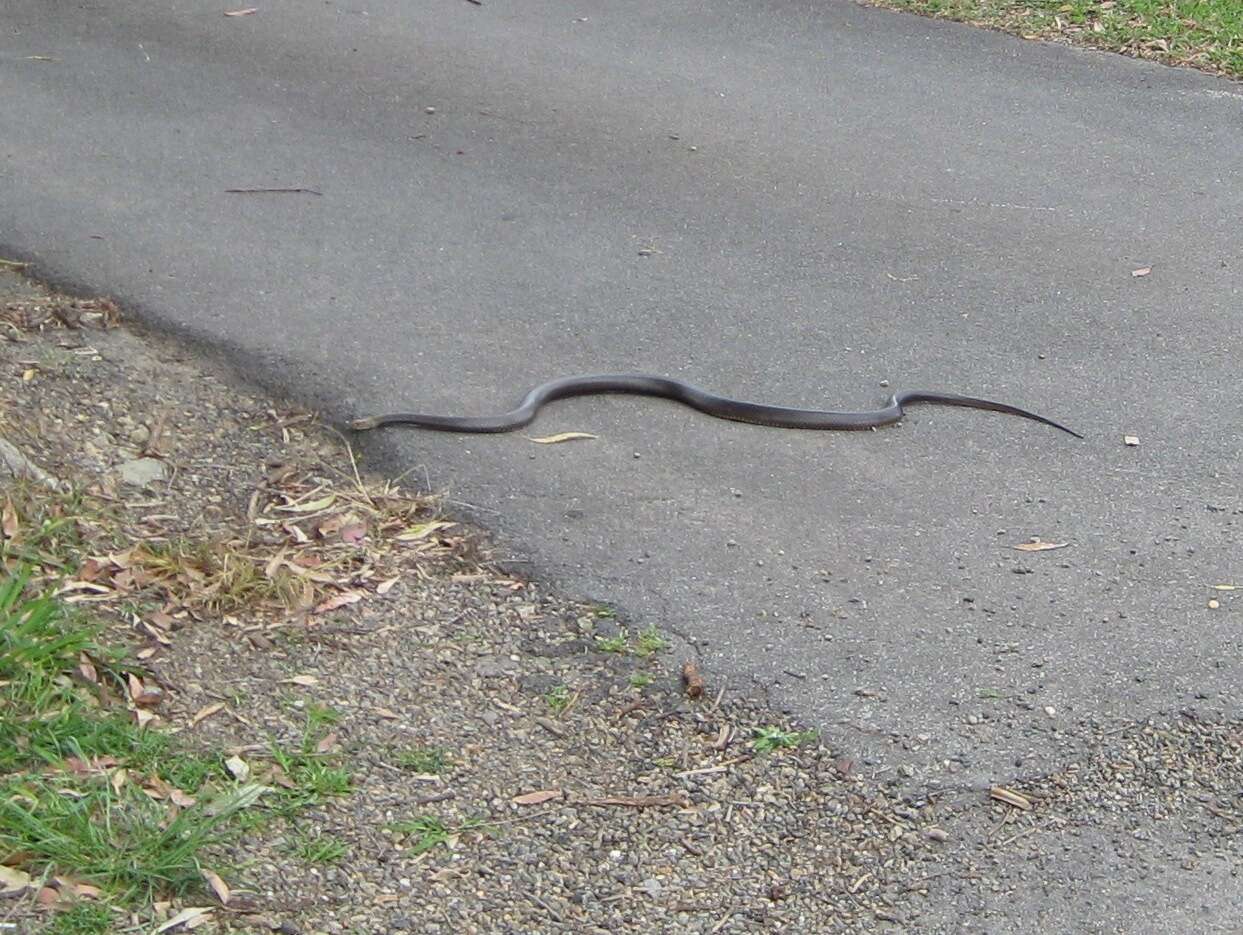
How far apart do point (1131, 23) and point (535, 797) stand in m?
7.42

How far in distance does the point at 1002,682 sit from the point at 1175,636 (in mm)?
554

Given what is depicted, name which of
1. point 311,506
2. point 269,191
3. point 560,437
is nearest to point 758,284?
point 560,437

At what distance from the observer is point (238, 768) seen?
11.1 feet

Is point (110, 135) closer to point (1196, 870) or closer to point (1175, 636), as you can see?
point (1175, 636)

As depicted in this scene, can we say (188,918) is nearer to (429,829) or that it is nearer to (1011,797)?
(429,829)

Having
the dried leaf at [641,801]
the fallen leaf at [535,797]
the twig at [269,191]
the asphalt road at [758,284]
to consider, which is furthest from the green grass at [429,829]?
the twig at [269,191]

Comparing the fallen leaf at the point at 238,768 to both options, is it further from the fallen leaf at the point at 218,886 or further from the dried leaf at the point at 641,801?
the dried leaf at the point at 641,801

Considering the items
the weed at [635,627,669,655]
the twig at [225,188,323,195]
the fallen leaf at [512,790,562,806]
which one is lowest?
the twig at [225,188,323,195]

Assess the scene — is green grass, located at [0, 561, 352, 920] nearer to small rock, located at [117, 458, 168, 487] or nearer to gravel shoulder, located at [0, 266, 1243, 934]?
gravel shoulder, located at [0, 266, 1243, 934]

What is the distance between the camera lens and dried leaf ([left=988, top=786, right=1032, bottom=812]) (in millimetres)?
3438

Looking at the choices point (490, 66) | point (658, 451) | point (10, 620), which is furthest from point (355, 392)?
point (490, 66)

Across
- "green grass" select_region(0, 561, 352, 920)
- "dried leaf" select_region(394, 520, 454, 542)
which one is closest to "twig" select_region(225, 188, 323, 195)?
"dried leaf" select_region(394, 520, 454, 542)

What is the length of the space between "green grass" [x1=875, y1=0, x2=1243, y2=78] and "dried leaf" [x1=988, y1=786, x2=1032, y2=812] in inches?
252

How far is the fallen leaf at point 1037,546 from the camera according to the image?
4.50 m
